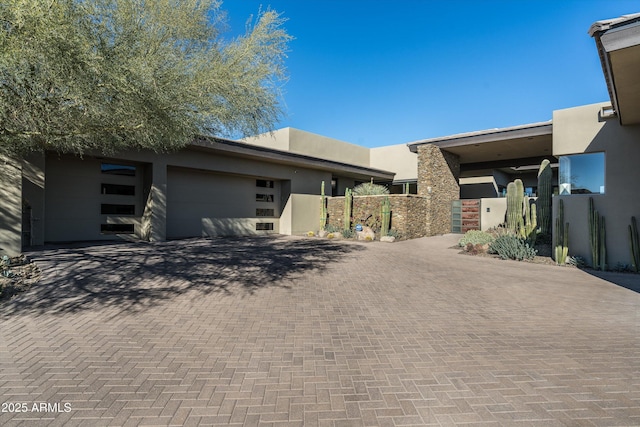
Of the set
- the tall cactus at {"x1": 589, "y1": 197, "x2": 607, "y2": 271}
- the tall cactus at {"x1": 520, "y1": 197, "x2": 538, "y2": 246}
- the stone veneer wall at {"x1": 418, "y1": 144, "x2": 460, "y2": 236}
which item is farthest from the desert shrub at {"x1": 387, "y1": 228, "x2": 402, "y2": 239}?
the tall cactus at {"x1": 589, "y1": 197, "x2": 607, "y2": 271}

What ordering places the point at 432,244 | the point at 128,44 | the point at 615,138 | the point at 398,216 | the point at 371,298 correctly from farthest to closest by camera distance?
the point at 398,216 < the point at 432,244 < the point at 615,138 < the point at 371,298 < the point at 128,44

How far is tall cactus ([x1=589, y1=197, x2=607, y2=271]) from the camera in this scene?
347 inches

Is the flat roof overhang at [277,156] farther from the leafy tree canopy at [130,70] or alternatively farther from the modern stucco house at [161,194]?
the leafy tree canopy at [130,70]

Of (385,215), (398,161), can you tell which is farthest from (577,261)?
(398,161)

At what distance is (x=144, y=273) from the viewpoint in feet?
23.6

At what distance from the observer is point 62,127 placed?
5.45m

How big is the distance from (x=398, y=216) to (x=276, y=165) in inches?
280

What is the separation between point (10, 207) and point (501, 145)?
20.2 metres

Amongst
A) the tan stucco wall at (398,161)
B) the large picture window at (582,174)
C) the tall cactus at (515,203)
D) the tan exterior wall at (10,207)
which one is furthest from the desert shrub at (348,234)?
the tan exterior wall at (10,207)

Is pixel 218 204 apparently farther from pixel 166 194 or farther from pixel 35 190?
pixel 35 190

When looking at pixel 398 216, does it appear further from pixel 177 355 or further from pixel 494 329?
pixel 177 355

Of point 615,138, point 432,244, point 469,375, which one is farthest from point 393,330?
point 432,244

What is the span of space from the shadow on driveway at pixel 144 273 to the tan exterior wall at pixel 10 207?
22.1 inches

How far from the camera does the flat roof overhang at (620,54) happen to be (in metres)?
4.72
